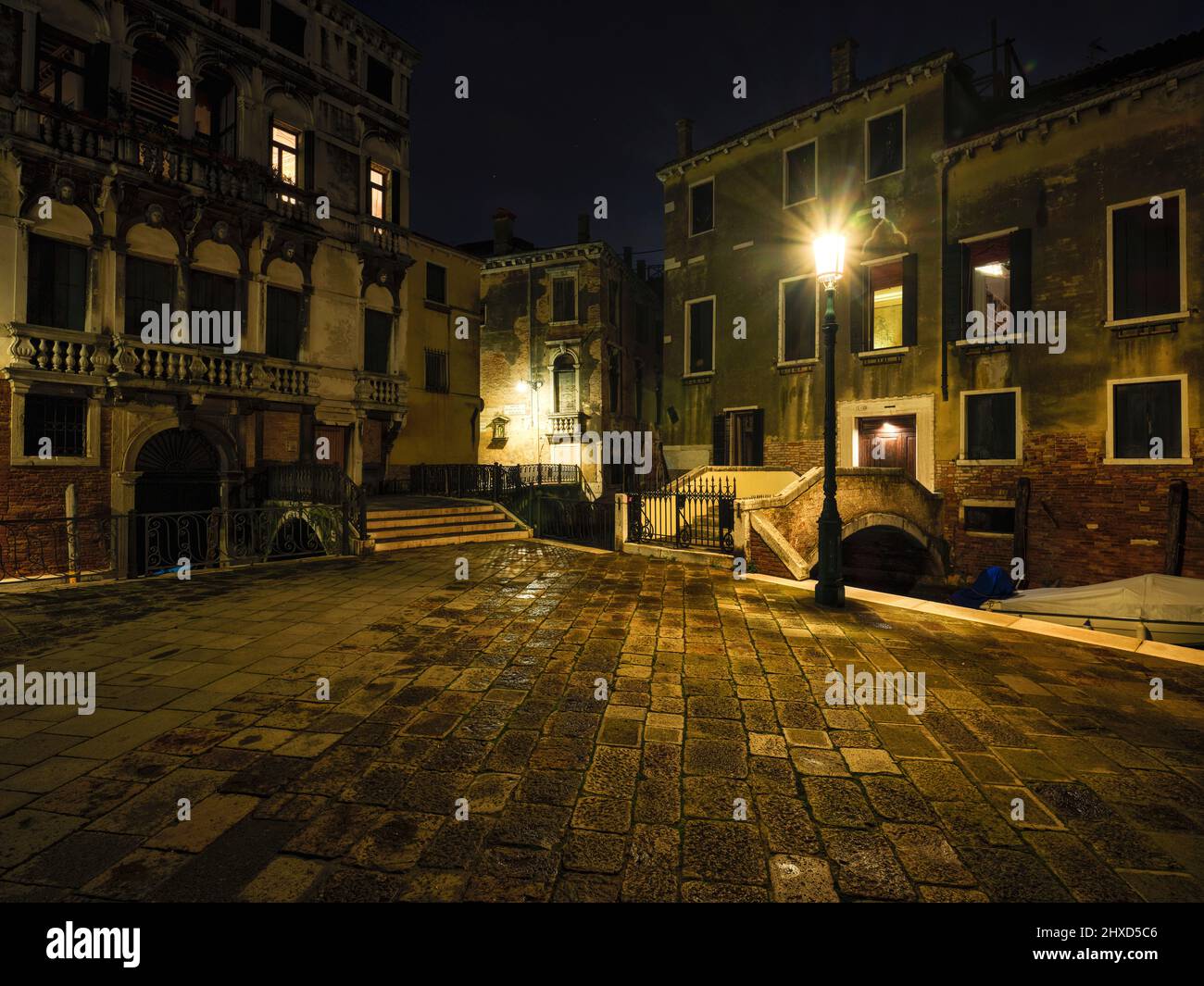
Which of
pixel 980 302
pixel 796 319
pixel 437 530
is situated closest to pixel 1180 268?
pixel 980 302

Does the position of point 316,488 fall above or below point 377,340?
below

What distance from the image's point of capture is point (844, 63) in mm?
18547

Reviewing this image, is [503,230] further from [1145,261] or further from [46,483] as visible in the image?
[1145,261]

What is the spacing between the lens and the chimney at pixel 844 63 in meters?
18.4

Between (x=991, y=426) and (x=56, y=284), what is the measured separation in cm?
2296

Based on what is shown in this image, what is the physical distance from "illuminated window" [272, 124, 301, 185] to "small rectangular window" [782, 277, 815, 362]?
50.5 feet

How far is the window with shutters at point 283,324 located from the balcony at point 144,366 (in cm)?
59

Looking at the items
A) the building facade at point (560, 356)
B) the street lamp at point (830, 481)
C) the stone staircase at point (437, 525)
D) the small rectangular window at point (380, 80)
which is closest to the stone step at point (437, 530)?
the stone staircase at point (437, 525)

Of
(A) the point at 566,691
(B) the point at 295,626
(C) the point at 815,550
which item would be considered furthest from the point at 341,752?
(C) the point at 815,550

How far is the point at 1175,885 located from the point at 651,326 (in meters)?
33.9

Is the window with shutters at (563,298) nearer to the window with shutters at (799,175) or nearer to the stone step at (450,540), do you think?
the window with shutters at (799,175)

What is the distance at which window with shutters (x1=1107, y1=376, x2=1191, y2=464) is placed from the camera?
44.3 feet
